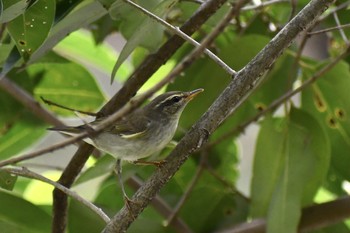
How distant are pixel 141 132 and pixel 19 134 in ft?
2.25

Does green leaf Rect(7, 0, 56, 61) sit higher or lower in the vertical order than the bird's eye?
higher

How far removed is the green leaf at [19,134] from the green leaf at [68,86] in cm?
8

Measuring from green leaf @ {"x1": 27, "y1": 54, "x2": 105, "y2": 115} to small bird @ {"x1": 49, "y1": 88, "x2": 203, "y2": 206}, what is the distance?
58 centimetres

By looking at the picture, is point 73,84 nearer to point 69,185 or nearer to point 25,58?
point 69,185

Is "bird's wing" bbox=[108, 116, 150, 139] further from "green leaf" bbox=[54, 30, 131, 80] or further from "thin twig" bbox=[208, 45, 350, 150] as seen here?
"green leaf" bbox=[54, 30, 131, 80]

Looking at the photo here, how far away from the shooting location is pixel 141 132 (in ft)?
5.92

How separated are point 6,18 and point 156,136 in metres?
0.47

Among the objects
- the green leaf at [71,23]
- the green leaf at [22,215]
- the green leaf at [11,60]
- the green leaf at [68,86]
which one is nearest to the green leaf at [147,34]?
the green leaf at [71,23]

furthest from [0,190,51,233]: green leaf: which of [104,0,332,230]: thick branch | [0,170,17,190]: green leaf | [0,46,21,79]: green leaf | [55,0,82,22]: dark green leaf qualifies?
[104,0,332,230]: thick branch

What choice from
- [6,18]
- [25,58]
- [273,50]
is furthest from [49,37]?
[273,50]

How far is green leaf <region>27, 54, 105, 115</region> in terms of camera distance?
2398mm

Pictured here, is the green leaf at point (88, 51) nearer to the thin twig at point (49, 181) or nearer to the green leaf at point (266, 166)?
the green leaf at point (266, 166)

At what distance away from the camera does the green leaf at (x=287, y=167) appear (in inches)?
74.5

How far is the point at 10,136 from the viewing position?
7.68 feet
